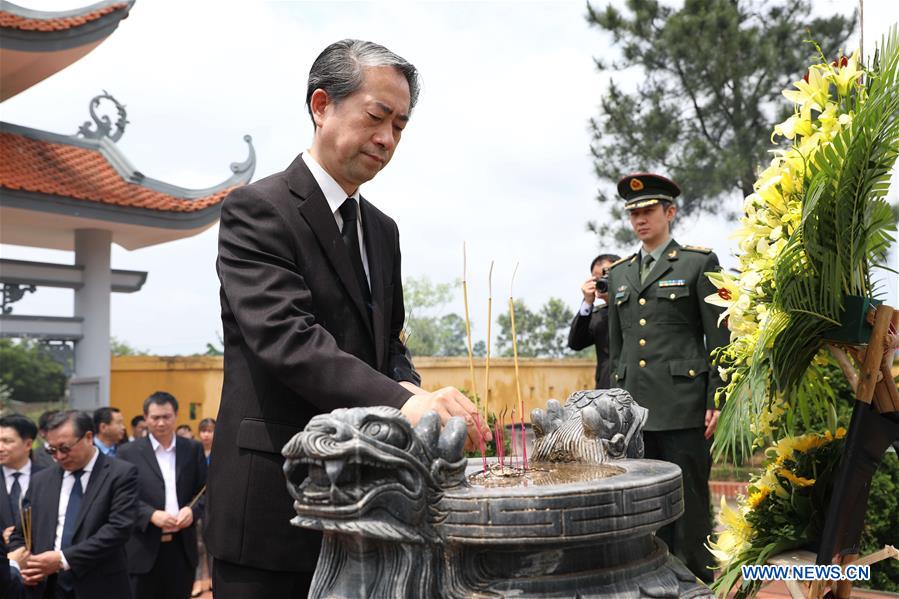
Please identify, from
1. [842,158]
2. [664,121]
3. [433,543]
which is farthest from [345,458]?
[664,121]

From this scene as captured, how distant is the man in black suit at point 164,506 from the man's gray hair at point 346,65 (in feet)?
11.4

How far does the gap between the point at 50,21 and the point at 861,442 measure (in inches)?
388

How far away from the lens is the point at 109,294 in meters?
10.1

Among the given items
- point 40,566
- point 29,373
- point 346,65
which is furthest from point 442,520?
point 29,373

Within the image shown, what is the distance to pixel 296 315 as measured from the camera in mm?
1578

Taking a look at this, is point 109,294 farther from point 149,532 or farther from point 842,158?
point 842,158

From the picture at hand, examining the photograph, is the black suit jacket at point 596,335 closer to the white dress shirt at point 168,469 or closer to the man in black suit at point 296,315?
the white dress shirt at point 168,469

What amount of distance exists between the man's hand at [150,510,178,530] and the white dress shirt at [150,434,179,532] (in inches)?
3.1

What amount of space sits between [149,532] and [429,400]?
364 cm

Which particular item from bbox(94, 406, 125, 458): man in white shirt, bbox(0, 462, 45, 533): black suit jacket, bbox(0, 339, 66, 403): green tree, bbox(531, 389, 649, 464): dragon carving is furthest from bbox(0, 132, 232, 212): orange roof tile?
bbox(0, 339, 66, 403): green tree

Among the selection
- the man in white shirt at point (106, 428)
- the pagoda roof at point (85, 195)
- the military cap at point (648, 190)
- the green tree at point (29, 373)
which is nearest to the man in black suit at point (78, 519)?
the man in white shirt at point (106, 428)

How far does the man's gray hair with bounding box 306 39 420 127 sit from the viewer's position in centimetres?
170

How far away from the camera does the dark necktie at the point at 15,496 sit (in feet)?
14.0

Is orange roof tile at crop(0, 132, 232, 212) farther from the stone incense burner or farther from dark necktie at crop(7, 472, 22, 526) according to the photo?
the stone incense burner
